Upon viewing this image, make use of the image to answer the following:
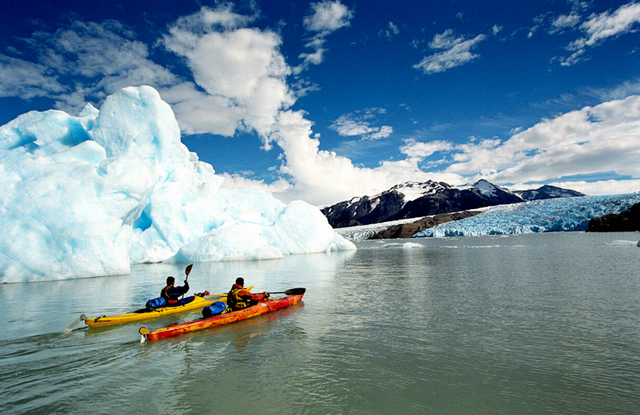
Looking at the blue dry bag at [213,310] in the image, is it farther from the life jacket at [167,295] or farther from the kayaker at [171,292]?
the life jacket at [167,295]

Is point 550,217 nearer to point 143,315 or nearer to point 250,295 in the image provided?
point 250,295

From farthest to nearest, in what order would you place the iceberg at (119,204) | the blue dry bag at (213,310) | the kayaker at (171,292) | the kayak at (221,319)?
the iceberg at (119,204)
the kayaker at (171,292)
the blue dry bag at (213,310)
the kayak at (221,319)

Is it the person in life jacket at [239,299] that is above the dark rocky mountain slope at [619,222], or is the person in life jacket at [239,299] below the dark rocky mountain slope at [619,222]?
below

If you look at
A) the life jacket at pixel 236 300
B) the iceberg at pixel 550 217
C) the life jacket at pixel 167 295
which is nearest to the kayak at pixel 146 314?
the life jacket at pixel 167 295

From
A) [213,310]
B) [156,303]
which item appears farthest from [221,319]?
[156,303]

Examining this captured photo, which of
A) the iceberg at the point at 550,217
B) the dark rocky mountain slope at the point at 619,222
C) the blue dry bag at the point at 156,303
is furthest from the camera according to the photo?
the iceberg at the point at 550,217

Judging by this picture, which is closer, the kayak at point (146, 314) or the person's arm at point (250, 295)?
the kayak at point (146, 314)

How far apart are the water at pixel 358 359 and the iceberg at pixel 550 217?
4951 centimetres

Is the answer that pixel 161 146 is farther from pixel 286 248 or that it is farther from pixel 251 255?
pixel 286 248

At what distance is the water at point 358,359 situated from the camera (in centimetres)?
412

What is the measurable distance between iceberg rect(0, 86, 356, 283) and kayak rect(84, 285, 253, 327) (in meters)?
10.1

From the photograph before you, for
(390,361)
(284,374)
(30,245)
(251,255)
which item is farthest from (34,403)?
(251,255)

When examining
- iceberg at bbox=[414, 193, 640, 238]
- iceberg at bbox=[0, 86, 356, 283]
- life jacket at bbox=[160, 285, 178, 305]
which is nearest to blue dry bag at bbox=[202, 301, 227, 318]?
life jacket at bbox=[160, 285, 178, 305]

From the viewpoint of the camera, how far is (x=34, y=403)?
4.24 meters
